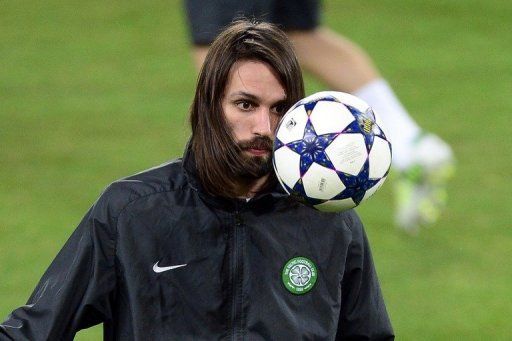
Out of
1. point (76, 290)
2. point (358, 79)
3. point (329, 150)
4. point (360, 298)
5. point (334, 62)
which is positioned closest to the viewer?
point (329, 150)

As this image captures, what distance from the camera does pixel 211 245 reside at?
443 centimetres

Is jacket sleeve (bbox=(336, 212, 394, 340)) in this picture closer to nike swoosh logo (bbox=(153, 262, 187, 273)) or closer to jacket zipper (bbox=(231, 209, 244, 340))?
jacket zipper (bbox=(231, 209, 244, 340))

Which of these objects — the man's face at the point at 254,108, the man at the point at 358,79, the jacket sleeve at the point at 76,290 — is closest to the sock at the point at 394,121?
the man at the point at 358,79

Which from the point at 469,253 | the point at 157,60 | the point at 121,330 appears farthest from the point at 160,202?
the point at 157,60

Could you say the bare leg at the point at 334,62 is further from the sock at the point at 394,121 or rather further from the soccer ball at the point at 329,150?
the soccer ball at the point at 329,150

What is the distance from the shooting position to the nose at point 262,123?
4328 mm

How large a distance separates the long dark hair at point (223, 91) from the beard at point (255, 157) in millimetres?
17

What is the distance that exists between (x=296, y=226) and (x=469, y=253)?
3682 mm

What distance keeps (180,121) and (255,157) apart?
20.0ft

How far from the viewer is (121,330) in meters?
4.44

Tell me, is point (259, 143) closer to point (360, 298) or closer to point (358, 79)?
point (360, 298)

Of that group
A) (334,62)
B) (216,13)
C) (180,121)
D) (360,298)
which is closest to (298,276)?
(360,298)

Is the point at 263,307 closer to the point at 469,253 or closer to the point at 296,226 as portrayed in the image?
the point at 296,226

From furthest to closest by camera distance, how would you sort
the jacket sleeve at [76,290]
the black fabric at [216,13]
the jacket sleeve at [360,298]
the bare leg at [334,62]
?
1. the bare leg at [334,62]
2. the black fabric at [216,13]
3. the jacket sleeve at [360,298]
4. the jacket sleeve at [76,290]
